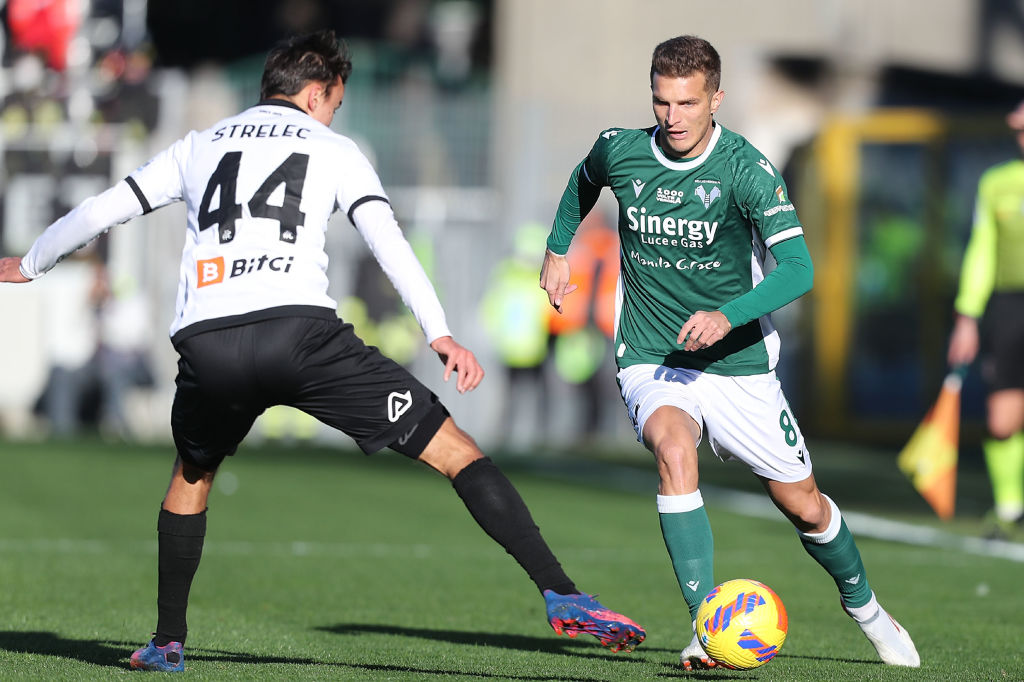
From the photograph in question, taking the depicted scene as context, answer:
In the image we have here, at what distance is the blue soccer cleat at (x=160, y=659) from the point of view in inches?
237

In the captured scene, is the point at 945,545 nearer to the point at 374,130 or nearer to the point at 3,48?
the point at 374,130

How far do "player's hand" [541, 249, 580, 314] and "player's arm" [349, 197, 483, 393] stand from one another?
100cm

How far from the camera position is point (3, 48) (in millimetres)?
22172

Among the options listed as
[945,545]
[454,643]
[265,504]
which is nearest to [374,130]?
[265,504]

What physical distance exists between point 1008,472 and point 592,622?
21.1ft

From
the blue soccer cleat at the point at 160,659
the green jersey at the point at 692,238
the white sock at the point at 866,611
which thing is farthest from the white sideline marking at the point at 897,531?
the blue soccer cleat at the point at 160,659

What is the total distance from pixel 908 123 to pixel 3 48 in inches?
440

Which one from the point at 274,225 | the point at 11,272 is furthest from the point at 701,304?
the point at 11,272

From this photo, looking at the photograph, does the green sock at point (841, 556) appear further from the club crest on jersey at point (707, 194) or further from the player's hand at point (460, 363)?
the player's hand at point (460, 363)

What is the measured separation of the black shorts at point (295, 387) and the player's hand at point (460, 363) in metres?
0.29

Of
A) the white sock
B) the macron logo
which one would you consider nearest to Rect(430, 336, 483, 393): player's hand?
the macron logo

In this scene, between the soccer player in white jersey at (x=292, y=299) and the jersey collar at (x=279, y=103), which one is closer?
the soccer player in white jersey at (x=292, y=299)

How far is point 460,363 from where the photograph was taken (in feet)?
18.3

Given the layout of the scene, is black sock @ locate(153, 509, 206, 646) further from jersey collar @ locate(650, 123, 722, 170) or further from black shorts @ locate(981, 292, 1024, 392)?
black shorts @ locate(981, 292, 1024, 392)
